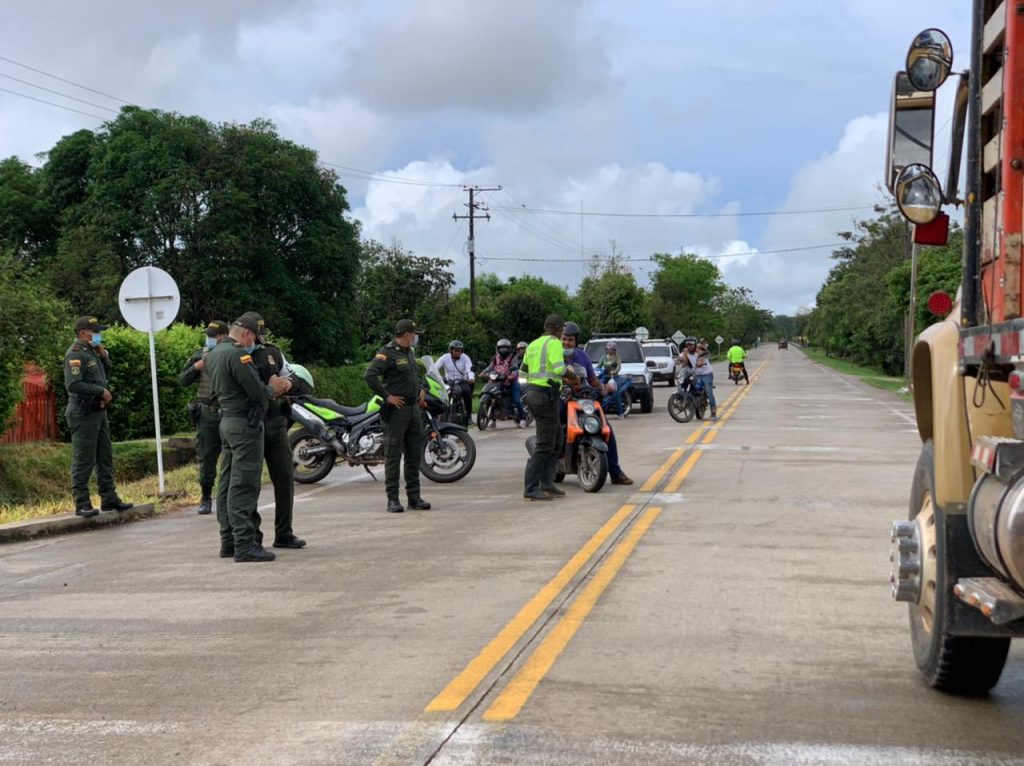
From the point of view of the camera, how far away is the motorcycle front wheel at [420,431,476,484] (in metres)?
14.5

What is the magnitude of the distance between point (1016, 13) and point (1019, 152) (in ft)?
1.64

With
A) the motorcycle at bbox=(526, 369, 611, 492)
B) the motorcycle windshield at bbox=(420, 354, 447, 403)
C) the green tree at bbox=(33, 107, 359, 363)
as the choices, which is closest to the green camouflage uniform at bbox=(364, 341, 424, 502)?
the motorcycle at bbox=(526, 369, 611, 492)

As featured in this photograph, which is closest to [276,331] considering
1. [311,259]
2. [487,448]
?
[311,259]

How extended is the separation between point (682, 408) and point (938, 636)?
20.3 meters

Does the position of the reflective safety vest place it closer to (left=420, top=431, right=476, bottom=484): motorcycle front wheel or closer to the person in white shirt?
(left=420, top=431, right=476, bottom=484): motorcycle front wheel

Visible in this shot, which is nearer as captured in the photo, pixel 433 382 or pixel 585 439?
pixel 585 439

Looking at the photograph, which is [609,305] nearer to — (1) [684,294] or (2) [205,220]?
(2) [205,220]

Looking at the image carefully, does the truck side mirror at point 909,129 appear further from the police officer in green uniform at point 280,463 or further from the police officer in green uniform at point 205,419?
the police officer in green uniform at point 205,419

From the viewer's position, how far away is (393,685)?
18.6 ft

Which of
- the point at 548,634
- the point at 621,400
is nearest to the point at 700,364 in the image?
the point at 621,400

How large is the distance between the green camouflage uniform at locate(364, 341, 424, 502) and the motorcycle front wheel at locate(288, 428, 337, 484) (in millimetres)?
2833

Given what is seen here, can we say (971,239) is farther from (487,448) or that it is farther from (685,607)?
(487,448)

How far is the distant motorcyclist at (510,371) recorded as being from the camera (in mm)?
24547

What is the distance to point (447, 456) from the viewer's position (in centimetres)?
1451
